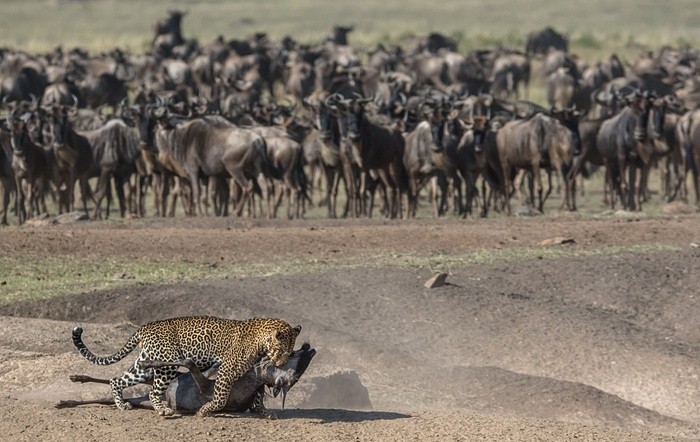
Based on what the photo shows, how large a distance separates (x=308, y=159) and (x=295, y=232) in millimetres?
9632

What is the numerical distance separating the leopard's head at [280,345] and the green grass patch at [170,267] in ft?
20.6

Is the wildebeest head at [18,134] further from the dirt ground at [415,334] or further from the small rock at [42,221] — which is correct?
the dirt ground at [415,334]

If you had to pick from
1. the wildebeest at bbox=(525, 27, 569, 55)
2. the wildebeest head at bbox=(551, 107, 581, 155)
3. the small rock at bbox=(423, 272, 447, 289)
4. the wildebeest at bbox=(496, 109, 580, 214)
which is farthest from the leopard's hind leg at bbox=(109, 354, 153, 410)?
the wildebeest at bbox=(525, 27, 569, 55)

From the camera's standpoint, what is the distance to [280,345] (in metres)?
9.86

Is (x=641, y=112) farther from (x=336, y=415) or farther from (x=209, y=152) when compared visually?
(x=336, y=415)

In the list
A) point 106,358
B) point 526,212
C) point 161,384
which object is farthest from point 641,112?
point 161,384

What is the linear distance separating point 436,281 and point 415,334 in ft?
4.56

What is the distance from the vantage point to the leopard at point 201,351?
10.0 metres

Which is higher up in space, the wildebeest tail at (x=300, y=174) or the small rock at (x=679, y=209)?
the wildebeest tail at (x=300, y=174)

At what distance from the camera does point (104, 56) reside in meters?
56.2

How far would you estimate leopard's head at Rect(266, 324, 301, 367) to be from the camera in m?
9.86

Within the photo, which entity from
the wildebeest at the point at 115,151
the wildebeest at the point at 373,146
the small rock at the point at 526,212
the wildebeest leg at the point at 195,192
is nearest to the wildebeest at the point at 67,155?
the wildebeest at the point at 115,151

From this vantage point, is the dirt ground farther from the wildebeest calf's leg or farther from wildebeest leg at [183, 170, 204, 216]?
wildebeest leg at [183, 170, 204, 216]

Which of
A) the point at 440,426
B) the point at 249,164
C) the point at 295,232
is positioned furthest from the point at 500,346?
the point at 249,164
